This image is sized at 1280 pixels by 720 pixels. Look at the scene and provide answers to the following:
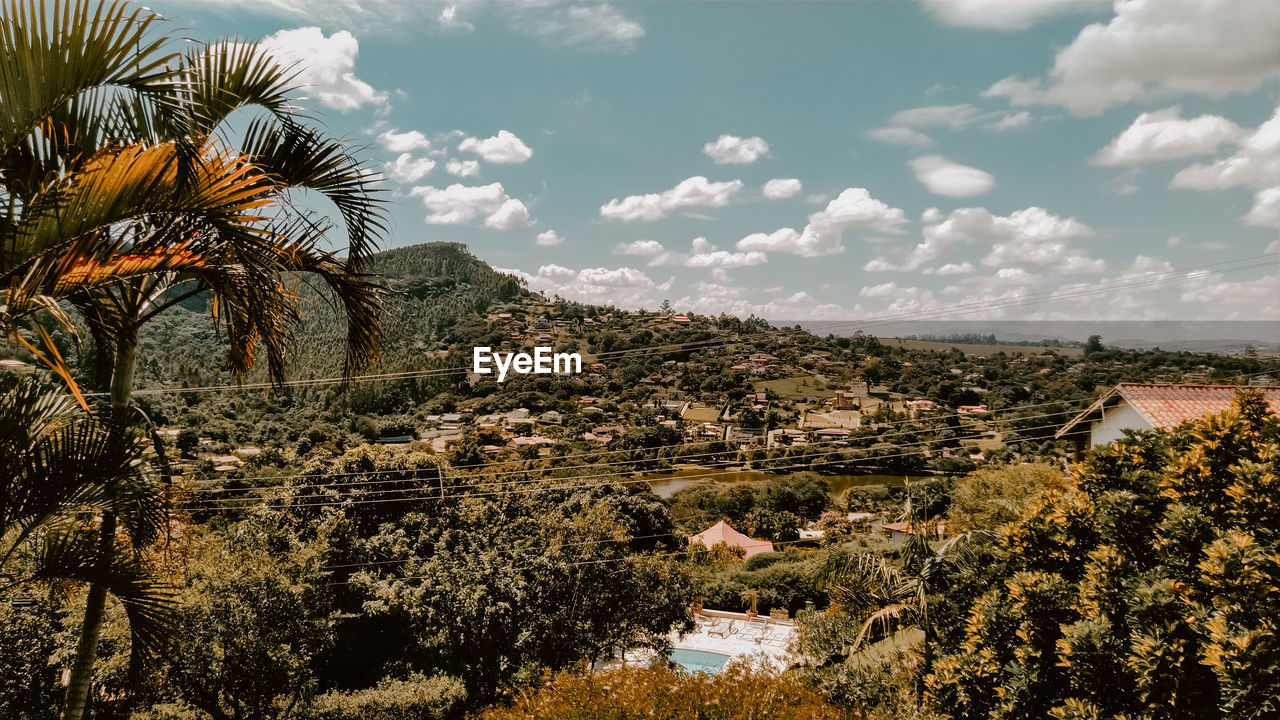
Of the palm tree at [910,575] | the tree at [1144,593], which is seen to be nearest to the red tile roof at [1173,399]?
the palm tree at [910,575]

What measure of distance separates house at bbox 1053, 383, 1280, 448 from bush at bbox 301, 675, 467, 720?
37.9 feet

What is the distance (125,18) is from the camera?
6.19ft

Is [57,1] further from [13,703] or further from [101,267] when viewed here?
[13,703]

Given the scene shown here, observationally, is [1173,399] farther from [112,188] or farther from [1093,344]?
[1093,344]

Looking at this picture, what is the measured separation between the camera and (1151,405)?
1048cm

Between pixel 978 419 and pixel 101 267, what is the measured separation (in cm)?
3498

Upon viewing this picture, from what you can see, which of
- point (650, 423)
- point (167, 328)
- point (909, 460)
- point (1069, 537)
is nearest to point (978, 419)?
point (909, 460)

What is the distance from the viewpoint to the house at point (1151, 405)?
9.94 m

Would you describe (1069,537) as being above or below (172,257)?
below

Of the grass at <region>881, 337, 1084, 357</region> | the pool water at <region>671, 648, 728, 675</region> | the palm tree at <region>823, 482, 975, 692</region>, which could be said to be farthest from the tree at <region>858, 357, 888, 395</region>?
the palm tree at <region>823, 482, 975, 692</region>

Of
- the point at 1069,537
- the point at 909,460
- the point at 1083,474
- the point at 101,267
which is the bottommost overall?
the point at 909,460

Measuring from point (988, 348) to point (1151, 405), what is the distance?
1490 inches

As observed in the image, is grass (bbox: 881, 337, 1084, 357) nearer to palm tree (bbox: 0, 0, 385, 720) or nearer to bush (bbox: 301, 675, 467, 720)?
bush (bbox: 301, 675, 467, 720)

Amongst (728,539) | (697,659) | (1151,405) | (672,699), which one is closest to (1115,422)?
(1151,405)
